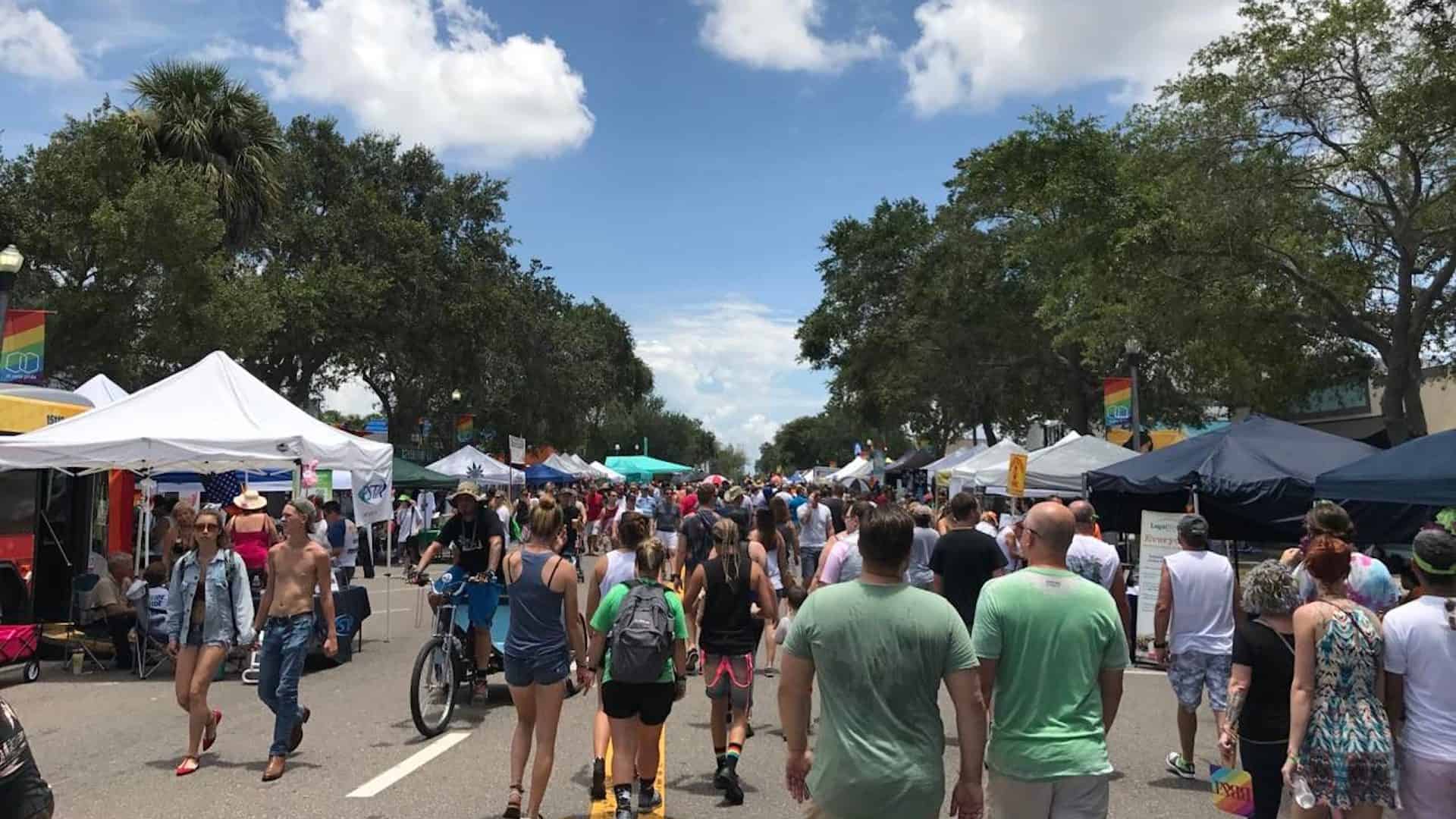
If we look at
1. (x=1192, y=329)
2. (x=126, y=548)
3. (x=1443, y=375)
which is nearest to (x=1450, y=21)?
(x=1192, y=329)

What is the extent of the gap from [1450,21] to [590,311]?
56476mm

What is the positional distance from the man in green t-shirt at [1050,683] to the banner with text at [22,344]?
57.7 feet

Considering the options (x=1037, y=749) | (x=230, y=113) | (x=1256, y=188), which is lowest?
(x=1037, y=749)

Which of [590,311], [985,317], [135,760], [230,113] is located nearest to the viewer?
[135,760]

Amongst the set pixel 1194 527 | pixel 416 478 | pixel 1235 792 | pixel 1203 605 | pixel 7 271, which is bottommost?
pixel 1235 792

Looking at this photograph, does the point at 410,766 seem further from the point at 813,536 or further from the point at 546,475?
the point at 546,475

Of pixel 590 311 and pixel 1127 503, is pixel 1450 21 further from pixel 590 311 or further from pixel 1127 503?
pixel 590 311

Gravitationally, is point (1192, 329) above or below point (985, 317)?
below

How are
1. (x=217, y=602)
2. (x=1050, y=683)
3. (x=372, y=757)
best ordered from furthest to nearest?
(x=372, y=757) < (x=217, y=602) < (x=1050, y=683)

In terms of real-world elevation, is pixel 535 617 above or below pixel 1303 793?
above

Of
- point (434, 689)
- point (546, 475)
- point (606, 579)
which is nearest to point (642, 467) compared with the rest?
point (546, 475)

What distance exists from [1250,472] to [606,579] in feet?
24.7

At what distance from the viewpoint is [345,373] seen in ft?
112

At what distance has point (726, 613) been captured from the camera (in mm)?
6422
